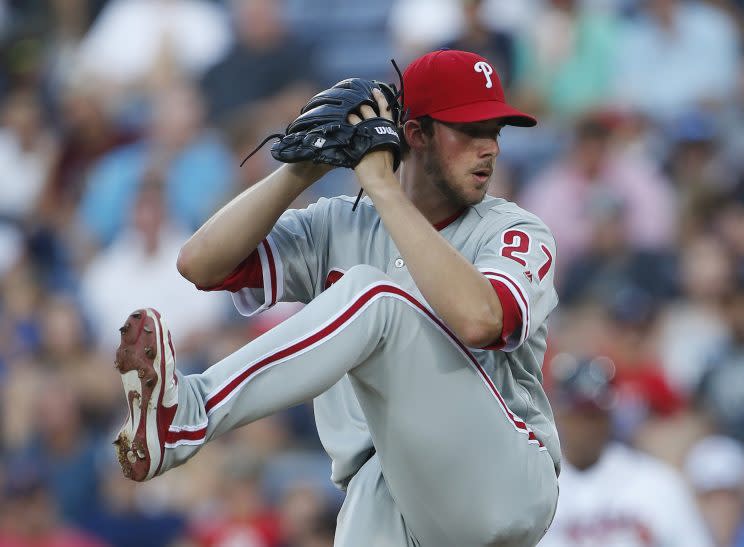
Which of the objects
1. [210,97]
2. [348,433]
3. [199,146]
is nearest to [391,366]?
[348,433]

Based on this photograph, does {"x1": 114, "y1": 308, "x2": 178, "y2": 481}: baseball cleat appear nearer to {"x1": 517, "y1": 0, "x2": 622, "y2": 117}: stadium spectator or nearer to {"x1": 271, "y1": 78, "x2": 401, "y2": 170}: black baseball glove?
{"x1": 271, "y1": 78, "x2": 401, "y2": 170}: black baseball glove

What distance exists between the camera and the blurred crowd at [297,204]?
18.0 ft

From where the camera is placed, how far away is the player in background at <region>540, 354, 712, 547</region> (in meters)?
4.66

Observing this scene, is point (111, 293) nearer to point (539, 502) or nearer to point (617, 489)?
point (617, 489)

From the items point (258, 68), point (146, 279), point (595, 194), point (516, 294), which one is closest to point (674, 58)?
point (595, 194)

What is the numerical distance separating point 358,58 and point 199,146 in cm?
122

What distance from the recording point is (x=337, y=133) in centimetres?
291

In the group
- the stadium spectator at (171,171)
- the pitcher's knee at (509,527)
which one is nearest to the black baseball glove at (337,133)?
the pitcher's knee at (509,527)

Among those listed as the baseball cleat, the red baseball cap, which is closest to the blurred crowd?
the red baseball cap

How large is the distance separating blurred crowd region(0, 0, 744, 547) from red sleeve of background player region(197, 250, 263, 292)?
183cm

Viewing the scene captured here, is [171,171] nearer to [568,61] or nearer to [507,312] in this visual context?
[568,61]

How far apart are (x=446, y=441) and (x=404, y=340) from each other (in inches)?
9.2

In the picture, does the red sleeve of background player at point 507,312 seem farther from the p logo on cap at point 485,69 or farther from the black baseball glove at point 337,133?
the p logo on cap at point 485,69

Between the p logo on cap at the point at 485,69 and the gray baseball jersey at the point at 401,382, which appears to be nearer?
the gray baseball jersey at the point at 401,382
